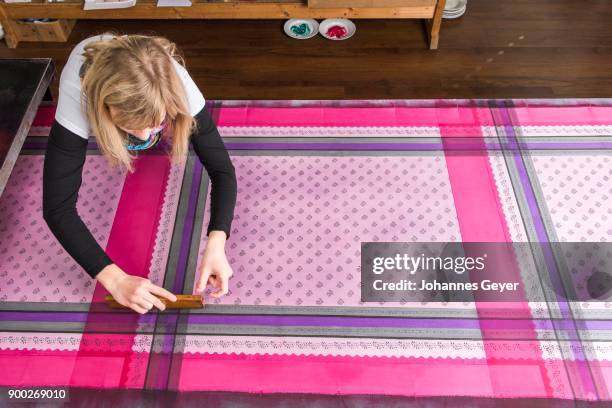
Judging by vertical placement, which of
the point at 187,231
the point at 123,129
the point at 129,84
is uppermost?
the point at 129,84

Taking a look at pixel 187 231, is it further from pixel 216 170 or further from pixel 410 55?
pixel 410 55

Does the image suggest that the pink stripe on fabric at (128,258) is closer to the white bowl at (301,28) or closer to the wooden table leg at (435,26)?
the white bowl at (301,28)

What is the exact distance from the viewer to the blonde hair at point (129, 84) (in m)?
1.10

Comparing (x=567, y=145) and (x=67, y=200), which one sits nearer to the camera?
(x=67, y=200)

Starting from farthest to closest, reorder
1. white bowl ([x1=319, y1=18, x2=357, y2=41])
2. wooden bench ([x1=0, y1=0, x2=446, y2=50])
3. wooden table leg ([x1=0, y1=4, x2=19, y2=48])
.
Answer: white bowl ([x1=319, y1=18, x2=357, y2=41]), wooden table leg ([x1=0, y1=4, x2=19, y2=48]), wooden bench ([x1=0, y1=0, x2=446, y2=50])

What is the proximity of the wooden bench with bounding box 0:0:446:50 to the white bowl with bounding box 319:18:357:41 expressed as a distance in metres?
0.18

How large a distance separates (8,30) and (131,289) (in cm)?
178

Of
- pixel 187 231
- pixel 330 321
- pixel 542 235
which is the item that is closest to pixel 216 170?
pixel 187 231

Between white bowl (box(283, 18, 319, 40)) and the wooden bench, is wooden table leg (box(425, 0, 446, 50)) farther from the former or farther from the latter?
white bowl (box(283, 18, 319, 40))

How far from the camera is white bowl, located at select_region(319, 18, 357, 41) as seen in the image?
2.54 meters

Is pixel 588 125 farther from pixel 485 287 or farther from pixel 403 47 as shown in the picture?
pixel 403 47

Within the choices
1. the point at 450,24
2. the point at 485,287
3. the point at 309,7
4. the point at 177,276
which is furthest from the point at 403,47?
the point at 177,276

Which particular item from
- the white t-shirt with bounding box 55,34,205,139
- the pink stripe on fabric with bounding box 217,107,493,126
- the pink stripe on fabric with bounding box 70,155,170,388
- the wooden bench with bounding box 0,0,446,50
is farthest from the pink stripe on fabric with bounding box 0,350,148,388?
the wooden bench with bounding box 0,0,446,50

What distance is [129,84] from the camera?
1100 mm
